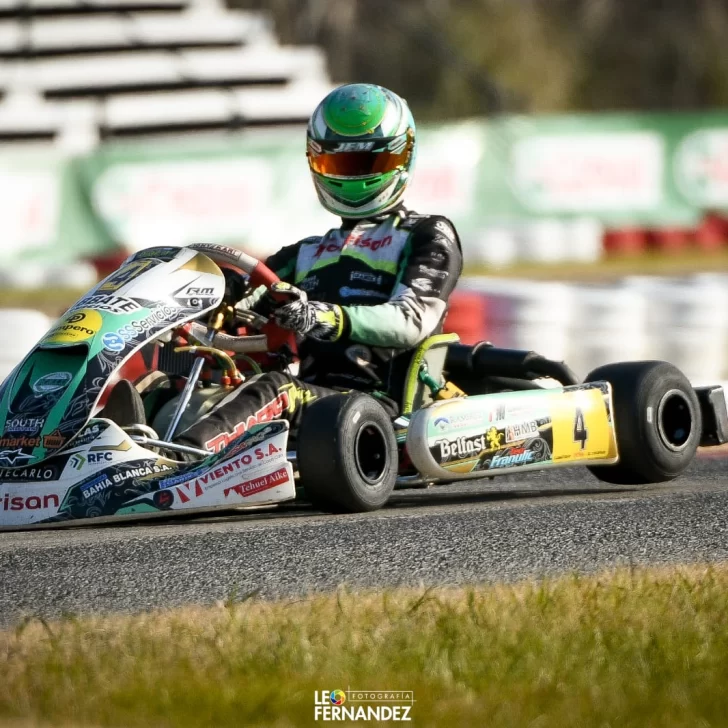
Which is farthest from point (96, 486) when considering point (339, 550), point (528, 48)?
point (528, 48)

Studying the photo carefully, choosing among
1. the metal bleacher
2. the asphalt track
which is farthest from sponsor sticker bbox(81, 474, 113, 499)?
the metal bleacher

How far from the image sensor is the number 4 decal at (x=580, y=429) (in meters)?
5.23

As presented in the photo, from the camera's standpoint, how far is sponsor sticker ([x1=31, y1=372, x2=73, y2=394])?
4719mm

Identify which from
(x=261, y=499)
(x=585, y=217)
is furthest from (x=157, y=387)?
(x=585, y=217)

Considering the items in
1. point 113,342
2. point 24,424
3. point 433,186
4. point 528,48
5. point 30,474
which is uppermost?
point 528,48

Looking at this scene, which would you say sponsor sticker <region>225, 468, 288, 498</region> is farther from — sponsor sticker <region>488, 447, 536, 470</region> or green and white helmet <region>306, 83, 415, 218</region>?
green and white helmet <region>306, 83, 415, 218</region>

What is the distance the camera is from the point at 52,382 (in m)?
4.74

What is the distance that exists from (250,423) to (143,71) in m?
17.5

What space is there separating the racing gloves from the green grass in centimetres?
148

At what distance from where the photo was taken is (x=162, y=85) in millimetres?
21922

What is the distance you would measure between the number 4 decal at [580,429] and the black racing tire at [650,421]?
0.15 meters

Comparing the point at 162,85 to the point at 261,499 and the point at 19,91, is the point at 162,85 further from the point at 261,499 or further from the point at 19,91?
→ the point at 261,499

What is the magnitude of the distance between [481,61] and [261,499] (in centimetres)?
2481

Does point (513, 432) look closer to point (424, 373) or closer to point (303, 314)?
point (424, 373)
